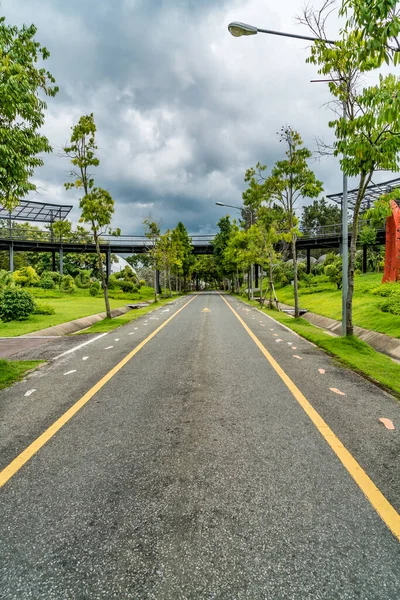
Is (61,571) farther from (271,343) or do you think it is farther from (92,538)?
(271,343)

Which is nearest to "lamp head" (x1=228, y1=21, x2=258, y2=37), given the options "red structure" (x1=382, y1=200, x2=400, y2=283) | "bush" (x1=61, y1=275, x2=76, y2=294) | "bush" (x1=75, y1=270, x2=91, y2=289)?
"red structure" (x1=382, y1=200, x2=400, y2=283)

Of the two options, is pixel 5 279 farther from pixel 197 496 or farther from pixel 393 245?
pixel 393 245

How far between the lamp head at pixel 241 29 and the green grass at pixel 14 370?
820cm

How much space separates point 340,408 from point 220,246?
50767 mm

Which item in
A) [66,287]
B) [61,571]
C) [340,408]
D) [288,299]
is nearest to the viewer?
[61,571]

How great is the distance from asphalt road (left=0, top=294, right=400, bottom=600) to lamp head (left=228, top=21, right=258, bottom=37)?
285 inches

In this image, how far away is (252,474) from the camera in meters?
3.15

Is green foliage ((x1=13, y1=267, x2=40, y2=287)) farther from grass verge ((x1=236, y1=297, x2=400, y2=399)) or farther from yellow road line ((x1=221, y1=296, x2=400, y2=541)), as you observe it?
yellow road line ((x1=221, y1=296, x2=400, y2=541))

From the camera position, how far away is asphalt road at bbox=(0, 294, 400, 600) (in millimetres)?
2029

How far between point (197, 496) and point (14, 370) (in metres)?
5.70

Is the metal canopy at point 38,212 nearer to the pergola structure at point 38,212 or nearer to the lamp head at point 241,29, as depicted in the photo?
the pergola structure at point 38,212

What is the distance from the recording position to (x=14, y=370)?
716cm

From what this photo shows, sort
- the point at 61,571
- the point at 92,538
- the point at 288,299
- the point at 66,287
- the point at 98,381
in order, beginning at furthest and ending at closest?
the point at 66,287 < the point at 288,299 < the point at 98,381 < the point at 92,538 < the point at 61,571

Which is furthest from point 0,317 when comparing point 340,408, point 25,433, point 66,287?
point 66,287
